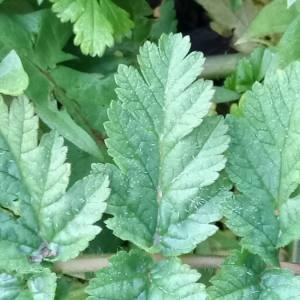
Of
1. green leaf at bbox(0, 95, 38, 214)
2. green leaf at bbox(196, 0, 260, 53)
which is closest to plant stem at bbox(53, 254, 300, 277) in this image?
green leaf at bbox(0, 95, 38, 214)

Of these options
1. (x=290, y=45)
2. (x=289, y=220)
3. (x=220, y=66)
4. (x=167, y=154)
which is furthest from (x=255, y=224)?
(x=220, y=66)

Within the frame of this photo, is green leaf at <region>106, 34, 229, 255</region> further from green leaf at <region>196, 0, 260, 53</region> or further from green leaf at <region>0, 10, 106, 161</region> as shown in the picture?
green leaf at <region>196, 0, 260, 53</region>

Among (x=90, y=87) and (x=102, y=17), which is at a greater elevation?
(x=102, y=17)

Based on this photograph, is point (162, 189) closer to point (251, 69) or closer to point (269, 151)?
point (269, 151)

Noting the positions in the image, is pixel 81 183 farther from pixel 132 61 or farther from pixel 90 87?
pixel 132 61

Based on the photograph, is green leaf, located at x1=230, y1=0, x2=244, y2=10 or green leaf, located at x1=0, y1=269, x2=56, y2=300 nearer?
green leaf, located at x1=0, y1=269, x2=56, y2=300

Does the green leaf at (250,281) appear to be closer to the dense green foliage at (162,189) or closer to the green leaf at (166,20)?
the dense green foliage at (162,189)

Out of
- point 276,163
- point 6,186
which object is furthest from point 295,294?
point 6,186
